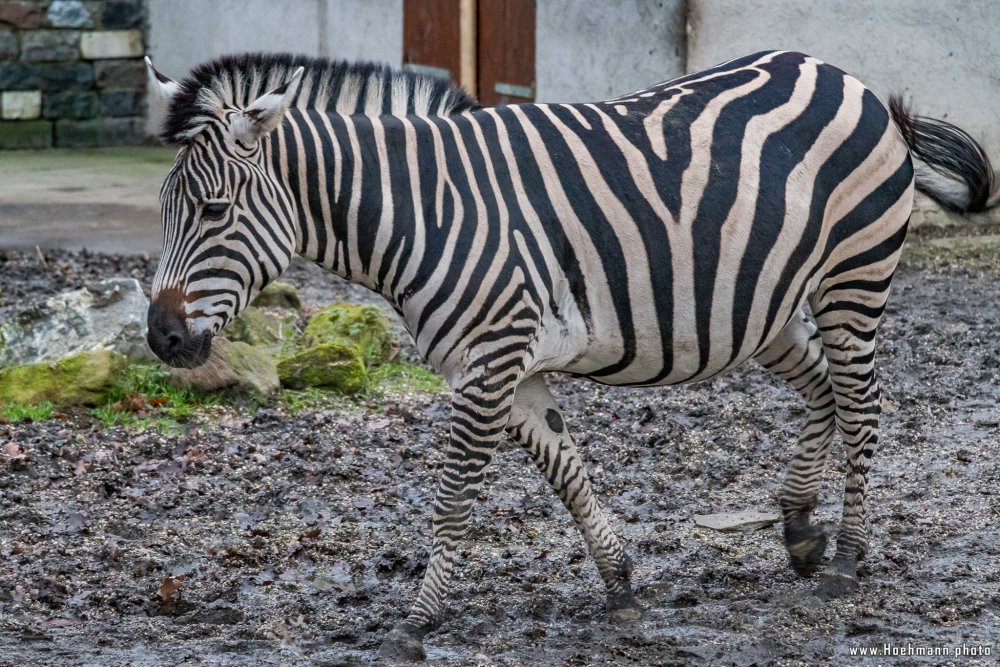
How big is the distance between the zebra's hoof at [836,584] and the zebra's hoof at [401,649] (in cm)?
147

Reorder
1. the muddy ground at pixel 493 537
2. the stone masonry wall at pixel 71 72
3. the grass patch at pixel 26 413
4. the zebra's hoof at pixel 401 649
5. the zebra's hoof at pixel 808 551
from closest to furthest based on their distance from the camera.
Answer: the zebra's hoof at pixel 401 649 < the muddy ground at pixel 493 537 < the zebra's hoof at pixel 808 551 < the grass patch at pixel 26 413 < the stone masonry wall at pixel 71 72

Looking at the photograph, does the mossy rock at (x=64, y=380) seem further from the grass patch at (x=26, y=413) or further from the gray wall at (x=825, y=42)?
the gray wall at (x=825, y=42)

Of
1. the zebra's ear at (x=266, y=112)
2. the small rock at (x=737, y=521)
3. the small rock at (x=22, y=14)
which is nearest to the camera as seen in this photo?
the zebra's ear at (x=266, y=112)

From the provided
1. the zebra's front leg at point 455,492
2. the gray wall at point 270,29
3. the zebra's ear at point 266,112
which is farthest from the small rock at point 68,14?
the zebra's front leg at point 455,492

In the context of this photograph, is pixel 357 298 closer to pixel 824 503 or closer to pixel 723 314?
pixel 824 503

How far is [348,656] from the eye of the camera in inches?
160

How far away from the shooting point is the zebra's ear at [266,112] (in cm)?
379

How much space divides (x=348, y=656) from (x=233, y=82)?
6.23 feet

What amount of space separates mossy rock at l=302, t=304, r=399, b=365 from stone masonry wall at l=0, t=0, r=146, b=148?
29.8 ft

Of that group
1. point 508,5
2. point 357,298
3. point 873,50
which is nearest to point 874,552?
point 357,298

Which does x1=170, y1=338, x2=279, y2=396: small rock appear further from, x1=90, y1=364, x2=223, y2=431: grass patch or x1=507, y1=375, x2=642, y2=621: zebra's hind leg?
x1=507, y1=375, x2=642, y2=621: zebra's hind leg

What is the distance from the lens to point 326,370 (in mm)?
6848

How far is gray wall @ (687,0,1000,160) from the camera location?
9.62m

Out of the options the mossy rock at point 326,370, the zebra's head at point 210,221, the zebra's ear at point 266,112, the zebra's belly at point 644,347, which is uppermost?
the zebra's ear at point 266,112
